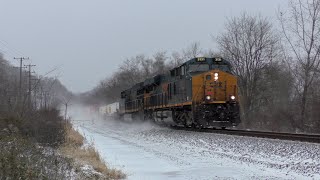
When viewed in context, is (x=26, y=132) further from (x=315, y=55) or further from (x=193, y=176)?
(x=315, y=55)

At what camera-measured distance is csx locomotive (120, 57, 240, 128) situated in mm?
22812

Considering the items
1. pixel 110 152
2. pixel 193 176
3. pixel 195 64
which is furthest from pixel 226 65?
pixel 193 176

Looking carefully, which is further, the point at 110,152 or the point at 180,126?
the point at 180,126

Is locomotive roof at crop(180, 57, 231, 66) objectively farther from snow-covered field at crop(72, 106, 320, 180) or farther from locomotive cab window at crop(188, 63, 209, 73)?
snow-covered field at crop(72, 106, 320, 180)

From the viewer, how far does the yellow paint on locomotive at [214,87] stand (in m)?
23.4

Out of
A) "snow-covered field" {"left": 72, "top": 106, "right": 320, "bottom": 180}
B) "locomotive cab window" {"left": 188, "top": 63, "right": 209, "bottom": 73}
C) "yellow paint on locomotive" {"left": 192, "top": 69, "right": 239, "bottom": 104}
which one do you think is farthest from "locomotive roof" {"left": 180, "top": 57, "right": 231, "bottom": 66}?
"snow-covered field" {"left": 72, "top": 106, "right": 320, "bottom": 180}

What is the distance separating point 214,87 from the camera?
77.7 ft

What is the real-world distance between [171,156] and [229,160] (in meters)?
2.09

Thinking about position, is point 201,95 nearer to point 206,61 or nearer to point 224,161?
point 206,61

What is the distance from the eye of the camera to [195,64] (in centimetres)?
2503

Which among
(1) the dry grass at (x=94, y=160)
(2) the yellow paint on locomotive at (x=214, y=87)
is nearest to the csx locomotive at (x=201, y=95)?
(2) the yellow paint on locomotive at (x=214, y=87)

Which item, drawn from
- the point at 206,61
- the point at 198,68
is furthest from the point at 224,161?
the point at 206,61

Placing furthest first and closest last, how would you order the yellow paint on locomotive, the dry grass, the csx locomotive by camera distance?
the yellow paint on locomotive, the csx locomotive, the dry grass

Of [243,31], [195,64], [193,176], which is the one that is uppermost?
[243,31]
